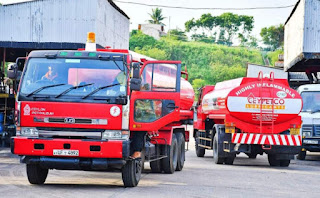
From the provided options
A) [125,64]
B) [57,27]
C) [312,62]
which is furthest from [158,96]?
[312,62]

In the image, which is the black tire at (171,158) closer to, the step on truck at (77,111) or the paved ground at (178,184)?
the paved ground at (178,184)

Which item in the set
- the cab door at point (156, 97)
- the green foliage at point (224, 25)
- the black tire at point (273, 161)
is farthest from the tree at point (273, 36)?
the cab door at point (156, 97)

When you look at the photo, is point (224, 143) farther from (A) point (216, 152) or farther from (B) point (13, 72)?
(B) point (13, 72)

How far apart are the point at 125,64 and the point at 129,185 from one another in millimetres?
2360

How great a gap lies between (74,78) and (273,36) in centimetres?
14413

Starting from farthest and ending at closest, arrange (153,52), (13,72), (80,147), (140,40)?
(140,40), (153,52), (13,72), (80,147)

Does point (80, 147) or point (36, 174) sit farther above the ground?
point (80, 147)

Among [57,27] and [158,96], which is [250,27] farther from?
[158,96]

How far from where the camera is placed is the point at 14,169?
17.7 meters

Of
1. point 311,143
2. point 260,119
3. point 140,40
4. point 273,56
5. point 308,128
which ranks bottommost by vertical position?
point 311,143

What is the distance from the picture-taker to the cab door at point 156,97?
14.5m

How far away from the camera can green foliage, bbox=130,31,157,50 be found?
139150 mm

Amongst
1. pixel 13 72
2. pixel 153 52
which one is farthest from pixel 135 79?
pixel 153 52

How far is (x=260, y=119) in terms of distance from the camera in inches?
818
